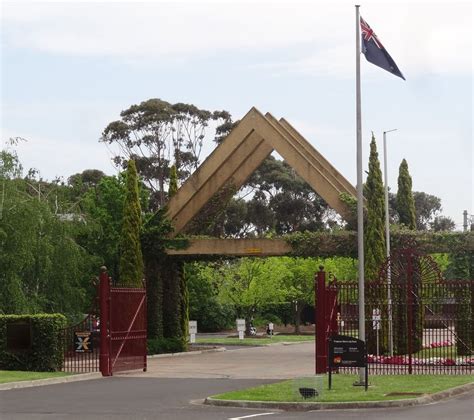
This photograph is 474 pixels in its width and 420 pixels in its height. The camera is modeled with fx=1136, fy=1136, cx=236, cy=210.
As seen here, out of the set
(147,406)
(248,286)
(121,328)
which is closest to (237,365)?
(121,328)

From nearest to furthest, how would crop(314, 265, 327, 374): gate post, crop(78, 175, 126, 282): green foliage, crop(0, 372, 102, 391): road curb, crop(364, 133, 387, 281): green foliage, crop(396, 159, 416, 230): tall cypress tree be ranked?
crop(0, 372, 102, 391): road curb → crop(314, 265, 327, 374): gate post → crop(364, 133, 387, 281): green foliage → crop(396, 159, 416, 230): tall cypress tree → crop(78, 175, 126, 282): green foliage

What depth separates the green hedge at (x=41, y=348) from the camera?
31.8 meters

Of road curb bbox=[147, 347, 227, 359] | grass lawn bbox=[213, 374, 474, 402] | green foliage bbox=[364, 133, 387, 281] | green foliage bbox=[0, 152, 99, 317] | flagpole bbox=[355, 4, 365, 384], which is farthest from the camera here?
road curb bbox=[147, 347, 227, 359]

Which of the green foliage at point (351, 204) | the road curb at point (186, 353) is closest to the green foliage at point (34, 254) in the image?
the road curb at point (186, 353)

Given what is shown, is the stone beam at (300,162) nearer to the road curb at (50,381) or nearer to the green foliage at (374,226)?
the green foliage at (374,226)

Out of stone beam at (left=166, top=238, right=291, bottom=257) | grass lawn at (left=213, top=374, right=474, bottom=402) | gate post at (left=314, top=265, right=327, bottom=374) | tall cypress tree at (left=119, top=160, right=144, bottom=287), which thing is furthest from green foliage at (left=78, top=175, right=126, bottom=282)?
grass lawn at (left=213, top=374, right=474, bottom=402)

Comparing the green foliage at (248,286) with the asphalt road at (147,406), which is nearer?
the asphalt road at (147,406)

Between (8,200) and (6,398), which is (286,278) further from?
(6,398)

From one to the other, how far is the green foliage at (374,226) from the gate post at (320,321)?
1180cm

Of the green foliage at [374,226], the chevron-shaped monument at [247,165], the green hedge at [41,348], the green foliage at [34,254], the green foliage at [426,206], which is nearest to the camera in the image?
the green hedge at [41,348]

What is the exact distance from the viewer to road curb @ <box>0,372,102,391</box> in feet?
89.3

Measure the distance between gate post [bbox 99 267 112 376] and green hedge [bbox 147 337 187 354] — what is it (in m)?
12.8

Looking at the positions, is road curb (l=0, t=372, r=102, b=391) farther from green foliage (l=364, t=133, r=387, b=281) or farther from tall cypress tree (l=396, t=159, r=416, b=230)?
tall cypress tree (l=396, t=159, r=416, b=230)

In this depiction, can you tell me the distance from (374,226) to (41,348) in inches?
579
